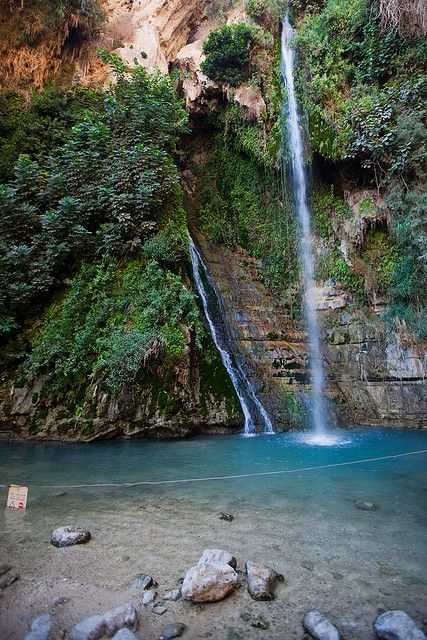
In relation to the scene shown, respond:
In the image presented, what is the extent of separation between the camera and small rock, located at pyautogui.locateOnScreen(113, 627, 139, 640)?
173 centimetres

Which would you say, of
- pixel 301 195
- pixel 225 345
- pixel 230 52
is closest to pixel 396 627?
pixel 225 345

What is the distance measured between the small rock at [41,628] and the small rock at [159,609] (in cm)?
55

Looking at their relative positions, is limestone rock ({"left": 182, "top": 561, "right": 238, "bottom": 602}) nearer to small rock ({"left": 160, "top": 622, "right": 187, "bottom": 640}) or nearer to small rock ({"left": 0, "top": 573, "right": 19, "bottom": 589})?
small rock ({"left": 160, "top": 622, "right": 187, "bottom": 640})

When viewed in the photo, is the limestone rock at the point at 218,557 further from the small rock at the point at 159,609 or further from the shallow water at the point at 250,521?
the small rock at the point at 159,609

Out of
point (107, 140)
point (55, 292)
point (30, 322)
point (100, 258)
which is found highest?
point (107, 140)

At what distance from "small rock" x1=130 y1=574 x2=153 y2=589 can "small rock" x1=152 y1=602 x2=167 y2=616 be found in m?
0.19

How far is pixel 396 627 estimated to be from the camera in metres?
1.77

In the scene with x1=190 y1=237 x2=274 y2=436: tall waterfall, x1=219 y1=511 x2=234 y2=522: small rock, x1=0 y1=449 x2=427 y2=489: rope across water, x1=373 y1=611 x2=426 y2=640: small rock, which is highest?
x1=190 y1=237 x2=274 y2=436: tall waterfall

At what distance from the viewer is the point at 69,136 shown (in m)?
9.95

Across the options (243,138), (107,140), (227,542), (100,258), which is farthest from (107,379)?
(243,138)

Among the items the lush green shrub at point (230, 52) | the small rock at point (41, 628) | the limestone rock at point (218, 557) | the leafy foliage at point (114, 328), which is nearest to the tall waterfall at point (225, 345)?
the leafy foliage at point (114, 328)

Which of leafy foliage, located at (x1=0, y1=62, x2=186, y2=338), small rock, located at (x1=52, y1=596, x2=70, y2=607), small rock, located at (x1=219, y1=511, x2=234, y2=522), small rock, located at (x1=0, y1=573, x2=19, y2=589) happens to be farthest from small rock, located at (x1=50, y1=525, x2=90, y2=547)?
leafy foliage, located at (x1=0, y1=62, x2=186, y2=338)

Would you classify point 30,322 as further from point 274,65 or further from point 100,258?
point 274,65

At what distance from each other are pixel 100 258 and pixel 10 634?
7.77 meters
